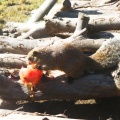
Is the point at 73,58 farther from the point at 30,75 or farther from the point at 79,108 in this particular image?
the point at 79,108

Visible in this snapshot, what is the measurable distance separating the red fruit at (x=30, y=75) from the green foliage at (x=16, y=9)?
424 cm

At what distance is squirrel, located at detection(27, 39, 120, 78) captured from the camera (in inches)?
178

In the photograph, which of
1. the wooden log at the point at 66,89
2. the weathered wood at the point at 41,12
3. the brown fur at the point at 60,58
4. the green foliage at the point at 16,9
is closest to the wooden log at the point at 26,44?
the brown fur at the point at 60,58

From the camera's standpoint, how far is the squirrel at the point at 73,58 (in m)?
4.53

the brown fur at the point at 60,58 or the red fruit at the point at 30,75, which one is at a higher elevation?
the brown fur at the point at 60,58

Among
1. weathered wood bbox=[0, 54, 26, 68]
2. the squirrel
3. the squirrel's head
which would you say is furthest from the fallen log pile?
the squirrel's head

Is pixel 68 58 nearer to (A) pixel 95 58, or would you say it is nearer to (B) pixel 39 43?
(A) pixel 95 58

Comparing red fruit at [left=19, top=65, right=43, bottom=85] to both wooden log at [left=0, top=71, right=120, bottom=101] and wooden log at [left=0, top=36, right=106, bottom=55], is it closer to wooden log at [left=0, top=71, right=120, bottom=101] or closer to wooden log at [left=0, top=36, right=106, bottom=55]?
wooden log at [left=0, top=71, right=120, bottom=101]

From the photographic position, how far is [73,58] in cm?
460

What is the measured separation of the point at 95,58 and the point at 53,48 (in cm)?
67

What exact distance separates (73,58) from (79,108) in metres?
0.89

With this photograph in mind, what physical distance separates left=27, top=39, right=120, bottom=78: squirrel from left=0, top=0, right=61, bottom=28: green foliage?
4.24m

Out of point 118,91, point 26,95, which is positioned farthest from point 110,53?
point 26,95

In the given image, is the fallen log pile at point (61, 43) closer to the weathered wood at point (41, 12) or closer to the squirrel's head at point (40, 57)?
the weathered wood at point (41, 12)
